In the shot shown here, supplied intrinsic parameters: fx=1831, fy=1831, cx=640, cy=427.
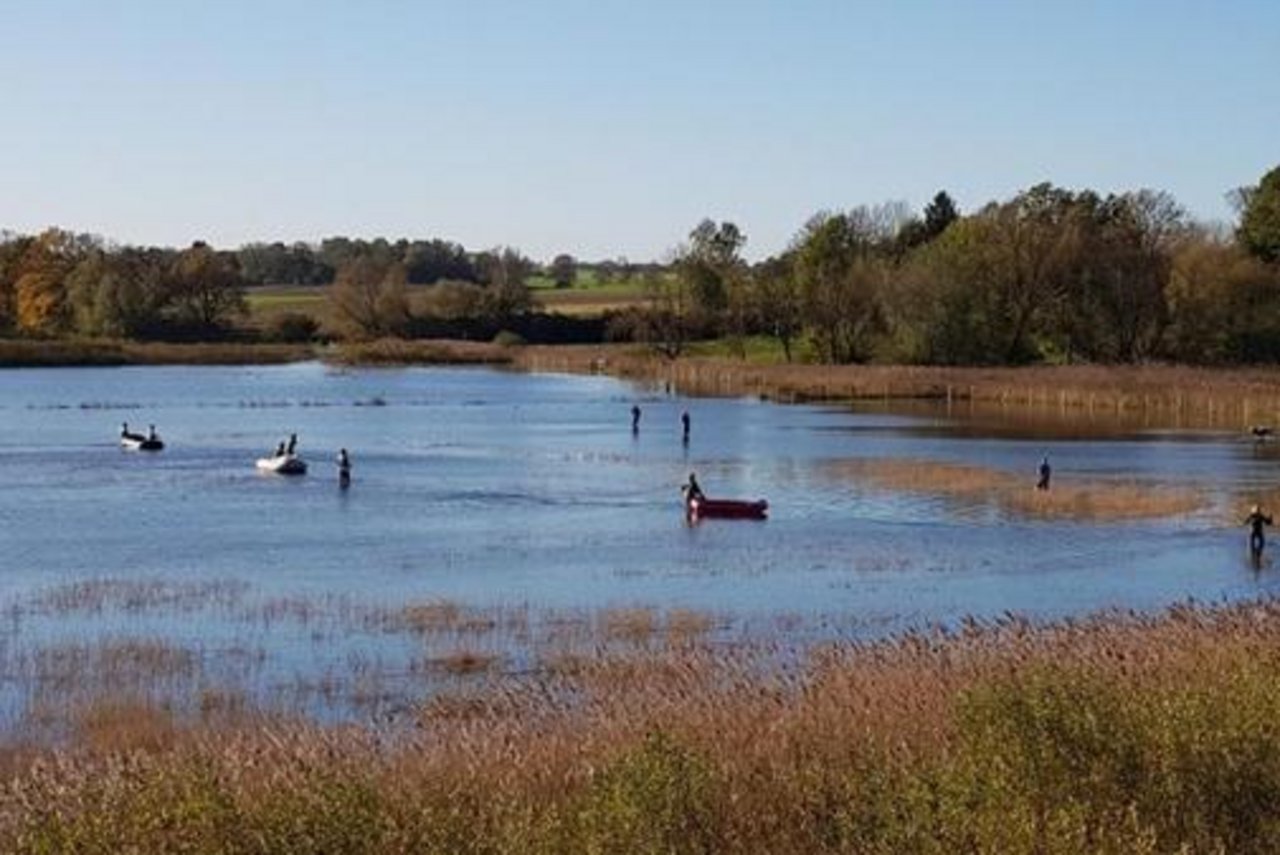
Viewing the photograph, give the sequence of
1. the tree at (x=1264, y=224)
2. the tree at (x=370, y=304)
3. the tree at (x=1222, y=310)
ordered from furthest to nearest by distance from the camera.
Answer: the tree at (x=370, y=304) → the tree at (x=1264, y=224) → the tree at (x=1222, y=310)

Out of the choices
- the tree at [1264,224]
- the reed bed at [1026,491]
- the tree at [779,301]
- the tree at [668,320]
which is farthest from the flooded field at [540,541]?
the tree at [668,320]

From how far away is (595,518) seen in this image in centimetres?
4653

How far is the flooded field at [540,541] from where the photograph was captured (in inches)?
1078

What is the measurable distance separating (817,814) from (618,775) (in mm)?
2171

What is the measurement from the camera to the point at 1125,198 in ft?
Result: 426

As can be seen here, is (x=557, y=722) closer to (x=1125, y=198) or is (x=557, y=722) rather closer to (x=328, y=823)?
(x=328, y=823)

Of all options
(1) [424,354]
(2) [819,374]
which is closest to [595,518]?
(2) [819,374]

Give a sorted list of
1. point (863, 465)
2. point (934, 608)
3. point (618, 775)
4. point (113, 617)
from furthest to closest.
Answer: point (863, 465)
point (934, 608)
point (113, 617)
point (618, 775)

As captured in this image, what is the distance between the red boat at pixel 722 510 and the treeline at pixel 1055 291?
63.3 meters

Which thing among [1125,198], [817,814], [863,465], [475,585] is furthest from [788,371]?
[817,814]

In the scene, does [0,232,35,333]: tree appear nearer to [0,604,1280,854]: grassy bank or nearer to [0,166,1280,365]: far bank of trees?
[0,166,1280,365]: far bank of trees

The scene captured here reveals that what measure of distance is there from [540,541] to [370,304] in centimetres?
11355

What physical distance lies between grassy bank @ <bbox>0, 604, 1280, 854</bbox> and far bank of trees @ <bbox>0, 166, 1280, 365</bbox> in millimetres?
90347

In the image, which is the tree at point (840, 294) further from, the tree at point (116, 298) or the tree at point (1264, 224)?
the tree at point (116, 298)
